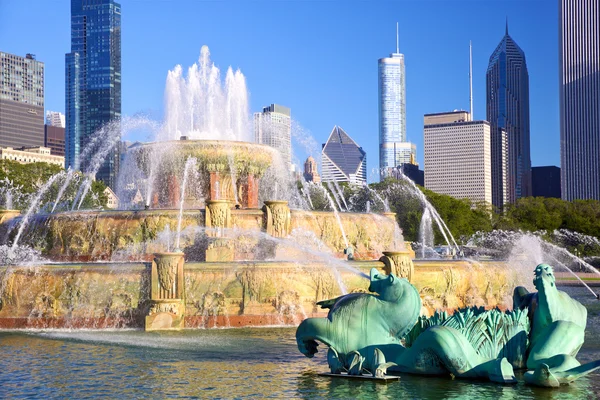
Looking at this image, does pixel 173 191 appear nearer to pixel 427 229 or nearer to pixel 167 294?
pixel 167 294

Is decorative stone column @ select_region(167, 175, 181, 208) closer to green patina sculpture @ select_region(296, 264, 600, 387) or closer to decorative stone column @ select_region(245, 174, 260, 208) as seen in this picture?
decorative stone column @ select_region(245, 174, 260, 208)

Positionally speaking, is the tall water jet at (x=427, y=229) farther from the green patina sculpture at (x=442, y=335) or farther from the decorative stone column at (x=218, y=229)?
the green patina sculpture at (x=442, y=335)

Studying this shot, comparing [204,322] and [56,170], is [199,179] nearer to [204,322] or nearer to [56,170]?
[204,322]

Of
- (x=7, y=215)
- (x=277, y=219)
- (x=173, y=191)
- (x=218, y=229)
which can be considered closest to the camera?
(x=218, y=229)

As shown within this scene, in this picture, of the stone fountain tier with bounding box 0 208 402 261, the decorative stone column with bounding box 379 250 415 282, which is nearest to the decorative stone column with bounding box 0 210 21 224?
the stone fountain tier with bounding box 0 208 402 261

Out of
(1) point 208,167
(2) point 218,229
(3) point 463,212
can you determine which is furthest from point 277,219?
(3) point 463,212

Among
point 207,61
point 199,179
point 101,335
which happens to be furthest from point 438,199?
point 101,335

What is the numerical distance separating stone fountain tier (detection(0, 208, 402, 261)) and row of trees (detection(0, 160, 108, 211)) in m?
42.0

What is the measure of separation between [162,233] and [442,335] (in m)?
14.4

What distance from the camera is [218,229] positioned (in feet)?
83.8

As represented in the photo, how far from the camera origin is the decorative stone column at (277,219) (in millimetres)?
26469

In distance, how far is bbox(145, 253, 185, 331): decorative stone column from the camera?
2050 centimetres

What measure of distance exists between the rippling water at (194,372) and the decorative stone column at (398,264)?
177 inches

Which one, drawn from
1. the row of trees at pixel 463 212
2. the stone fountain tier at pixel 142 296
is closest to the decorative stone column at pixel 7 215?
the stone fountain tier at pixel 142 296
